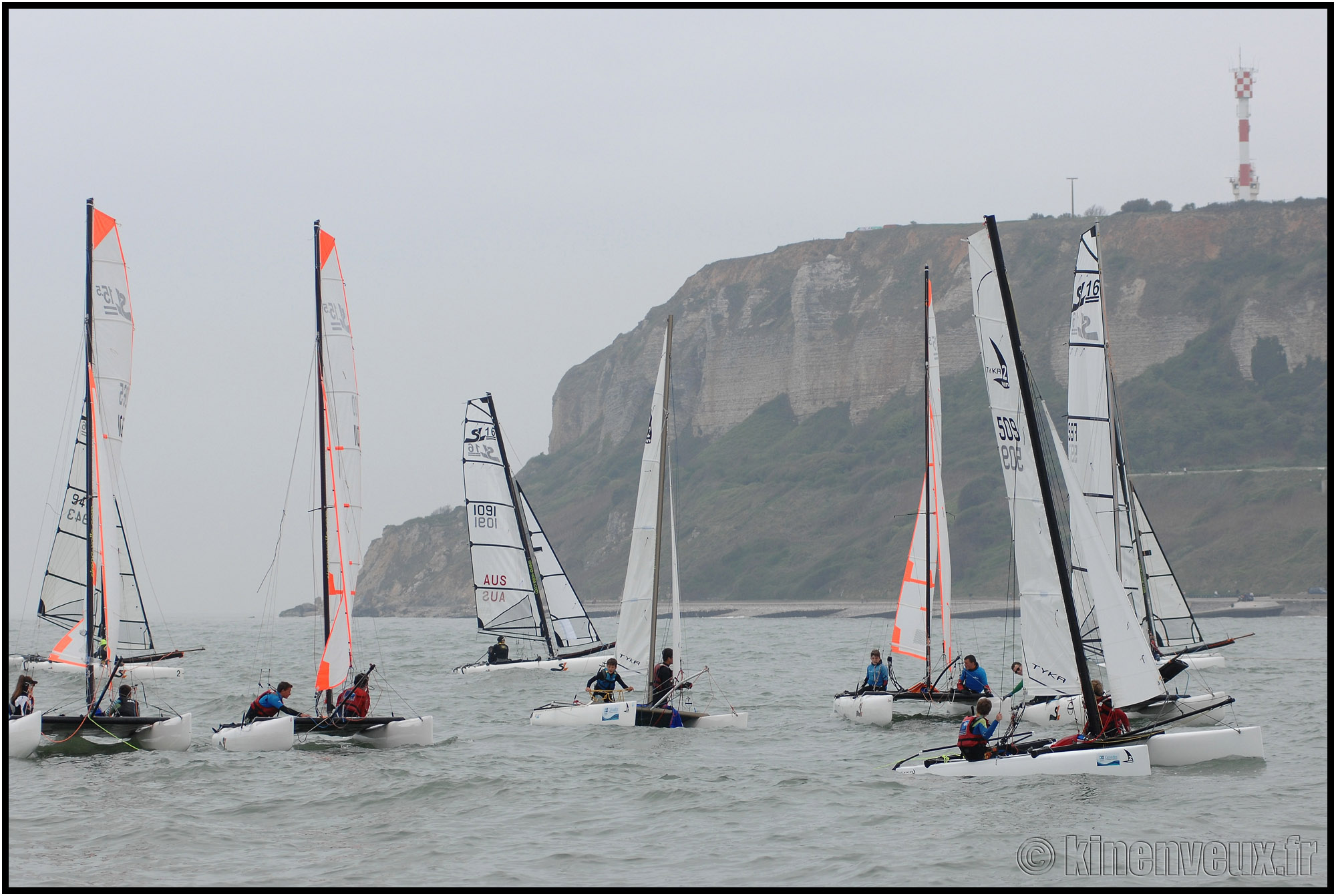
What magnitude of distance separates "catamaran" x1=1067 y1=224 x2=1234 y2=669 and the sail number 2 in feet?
24.7

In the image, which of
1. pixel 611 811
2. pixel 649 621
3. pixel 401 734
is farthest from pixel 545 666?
pixel 611 811

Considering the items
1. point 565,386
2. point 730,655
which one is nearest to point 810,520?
point 565,386

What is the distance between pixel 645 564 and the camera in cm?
2220

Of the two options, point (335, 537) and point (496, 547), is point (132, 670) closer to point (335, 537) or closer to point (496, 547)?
point (496, 547)

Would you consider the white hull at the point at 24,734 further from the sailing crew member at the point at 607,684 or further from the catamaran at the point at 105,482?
the sailing crew member at the point at 607,684

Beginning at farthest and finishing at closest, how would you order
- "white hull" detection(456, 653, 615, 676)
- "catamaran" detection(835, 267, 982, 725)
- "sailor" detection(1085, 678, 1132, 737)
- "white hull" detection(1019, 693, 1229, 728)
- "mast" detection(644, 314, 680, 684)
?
"white hull" detection(456, 653, 615, 676) < "catamaran" detection(835, 267, 982, 725) < "mast" detection(644, 314, 680, 684) < "white hull" detection(1019, 693, 1229, 728) < "sailor" detection(1085, 678, 1132, 737)

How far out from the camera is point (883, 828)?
48.5ft

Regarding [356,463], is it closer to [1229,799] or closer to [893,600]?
[1229,799]

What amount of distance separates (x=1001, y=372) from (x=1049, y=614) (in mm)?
3511

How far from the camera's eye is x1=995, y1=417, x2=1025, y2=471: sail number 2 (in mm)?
19203

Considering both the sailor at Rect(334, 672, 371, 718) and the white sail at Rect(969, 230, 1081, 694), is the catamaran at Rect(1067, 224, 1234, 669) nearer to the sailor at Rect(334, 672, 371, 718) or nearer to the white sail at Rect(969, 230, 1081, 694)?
the white sail at Rect(969, 230, 1081, 694)

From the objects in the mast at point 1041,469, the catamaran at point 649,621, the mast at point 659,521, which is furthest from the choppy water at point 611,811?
the mast at point 1041,469

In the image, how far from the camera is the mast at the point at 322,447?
20219 millimetres

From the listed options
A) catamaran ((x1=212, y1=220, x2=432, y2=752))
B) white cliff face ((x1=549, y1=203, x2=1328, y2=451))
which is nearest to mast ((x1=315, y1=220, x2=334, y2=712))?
catamaran ((x1=212, y1=220, x2=432, y2=752))
